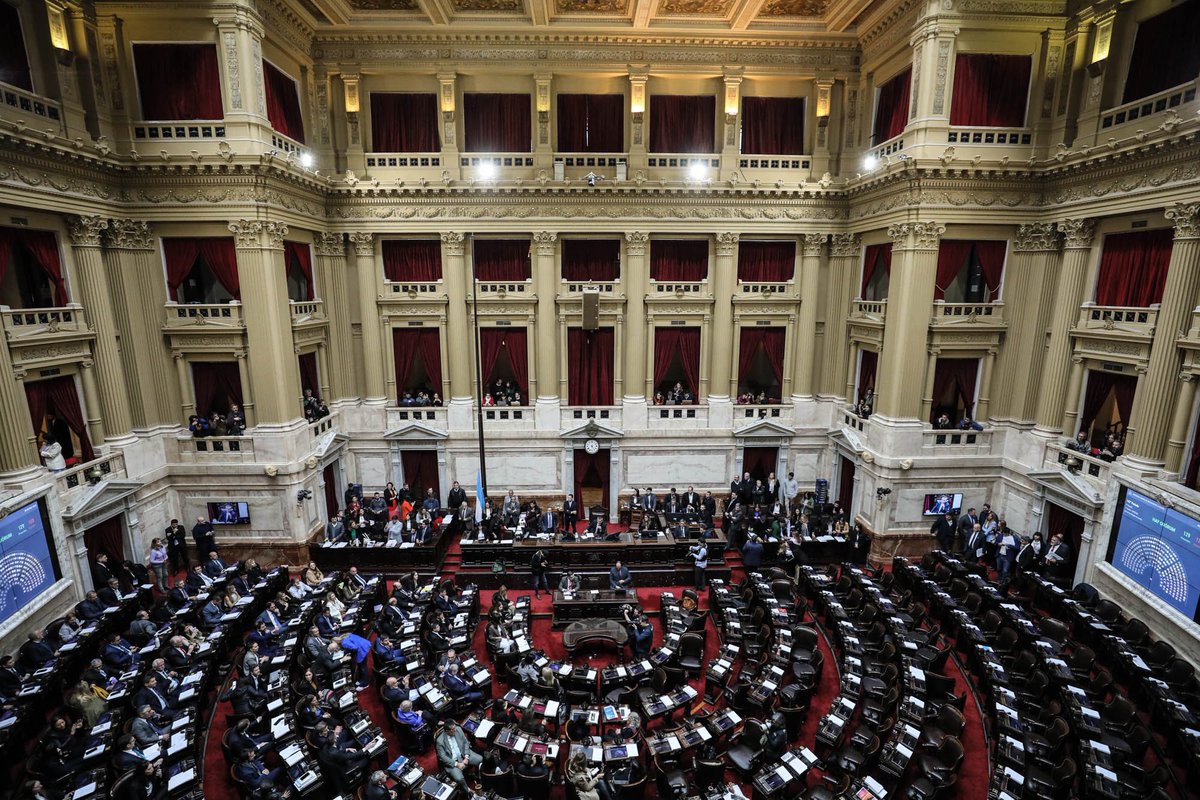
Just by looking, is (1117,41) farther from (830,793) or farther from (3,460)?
(3,460)

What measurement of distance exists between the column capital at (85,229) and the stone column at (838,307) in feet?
70.9

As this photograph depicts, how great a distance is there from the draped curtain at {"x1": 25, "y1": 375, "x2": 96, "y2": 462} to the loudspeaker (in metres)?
14.5

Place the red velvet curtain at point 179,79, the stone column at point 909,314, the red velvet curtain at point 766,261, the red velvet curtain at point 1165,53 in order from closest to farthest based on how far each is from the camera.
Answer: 1. the red velvet curtain at point 1165,53
2. the red velvet curtain at point 179,79
3. the stone column at point 909,314
4. the red velvet curtain at point 766,261

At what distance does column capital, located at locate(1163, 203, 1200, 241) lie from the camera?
13.2 metres

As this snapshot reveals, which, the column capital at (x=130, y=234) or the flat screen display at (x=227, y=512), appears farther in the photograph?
the flat screen display at (x=227, y=512)

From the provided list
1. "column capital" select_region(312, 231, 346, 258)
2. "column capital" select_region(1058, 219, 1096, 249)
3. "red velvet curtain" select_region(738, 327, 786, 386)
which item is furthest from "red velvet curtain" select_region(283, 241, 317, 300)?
"column capital" select_region(1058, 219, 1096, 249)

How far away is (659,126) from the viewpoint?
21188 millimetres

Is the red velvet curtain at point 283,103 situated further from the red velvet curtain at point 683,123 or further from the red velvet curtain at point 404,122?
the red velvet curtain at point 683,123

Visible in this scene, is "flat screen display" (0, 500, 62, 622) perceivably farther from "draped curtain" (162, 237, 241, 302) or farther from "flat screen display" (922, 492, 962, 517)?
"flat screen display" (922, 492, 962, 517)

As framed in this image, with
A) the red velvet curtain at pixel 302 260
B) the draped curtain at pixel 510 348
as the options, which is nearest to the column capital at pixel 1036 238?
the draped curtain at pixel 510 348

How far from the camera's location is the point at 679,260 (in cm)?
2192

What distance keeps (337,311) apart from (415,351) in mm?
3018

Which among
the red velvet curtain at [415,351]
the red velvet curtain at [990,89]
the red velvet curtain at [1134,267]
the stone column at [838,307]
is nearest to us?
the red velvet curtain at [1134,267]

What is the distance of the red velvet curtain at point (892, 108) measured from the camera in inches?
713
